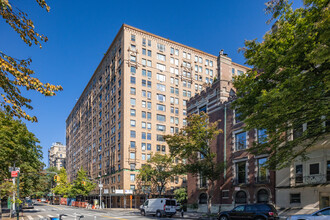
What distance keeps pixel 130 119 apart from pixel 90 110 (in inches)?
1405

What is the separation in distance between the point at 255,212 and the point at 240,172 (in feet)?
44.1

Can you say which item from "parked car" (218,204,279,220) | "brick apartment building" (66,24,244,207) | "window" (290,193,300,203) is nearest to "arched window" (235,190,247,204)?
"window" (290,193,300,203)

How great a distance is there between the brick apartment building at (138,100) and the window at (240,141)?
2871 centimetres

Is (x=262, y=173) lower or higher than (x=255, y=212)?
higher

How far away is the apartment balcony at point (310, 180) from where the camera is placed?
22.5m

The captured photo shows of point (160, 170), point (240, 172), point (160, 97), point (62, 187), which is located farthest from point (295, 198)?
point (62, 187)

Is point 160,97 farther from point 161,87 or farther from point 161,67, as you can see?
point 161,67

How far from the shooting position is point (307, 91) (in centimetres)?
1301

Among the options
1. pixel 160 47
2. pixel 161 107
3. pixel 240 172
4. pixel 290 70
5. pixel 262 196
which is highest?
pixel 160 47

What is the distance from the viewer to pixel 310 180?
23.6m

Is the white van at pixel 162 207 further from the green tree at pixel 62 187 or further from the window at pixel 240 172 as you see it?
the green tree at pixel 62 187

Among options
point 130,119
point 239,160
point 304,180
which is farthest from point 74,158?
point 304,180

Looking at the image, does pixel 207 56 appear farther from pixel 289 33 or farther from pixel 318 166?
pixel 289 33

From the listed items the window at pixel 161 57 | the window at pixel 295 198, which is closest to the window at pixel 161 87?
the window at pixel 161 57
